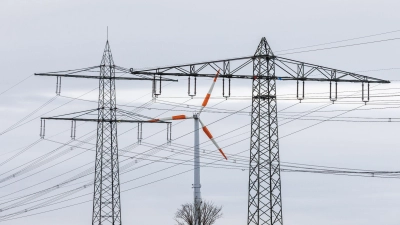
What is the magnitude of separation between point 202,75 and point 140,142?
2722cm

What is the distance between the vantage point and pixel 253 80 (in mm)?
95250

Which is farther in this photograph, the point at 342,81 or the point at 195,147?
the point at 195,147

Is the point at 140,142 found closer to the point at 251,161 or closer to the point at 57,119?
the point at 57,119

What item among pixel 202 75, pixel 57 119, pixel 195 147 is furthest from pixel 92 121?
pixel 202 75

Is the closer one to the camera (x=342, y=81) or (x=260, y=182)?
(x=260, y=182)

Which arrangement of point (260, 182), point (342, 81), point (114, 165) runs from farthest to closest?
1. point (114, 165)
2. point (342, 81)
3. point (260, 182)

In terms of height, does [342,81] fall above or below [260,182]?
above

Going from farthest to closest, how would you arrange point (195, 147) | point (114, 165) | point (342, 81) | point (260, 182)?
1. point (114, 165)
2. point (195, 147)
3. point (342, 81)
4. point (260, 182)

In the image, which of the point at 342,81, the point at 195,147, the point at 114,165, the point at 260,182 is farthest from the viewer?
the point at 114,165

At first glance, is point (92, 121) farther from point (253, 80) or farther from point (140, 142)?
point (253, 80)

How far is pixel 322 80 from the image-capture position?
326 feet

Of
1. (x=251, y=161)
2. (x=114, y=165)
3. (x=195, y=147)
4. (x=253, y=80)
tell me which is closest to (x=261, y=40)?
(x=253, y=80)

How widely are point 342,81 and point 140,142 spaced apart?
98.9ft

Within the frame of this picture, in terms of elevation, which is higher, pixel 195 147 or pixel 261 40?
pixel 261 40
